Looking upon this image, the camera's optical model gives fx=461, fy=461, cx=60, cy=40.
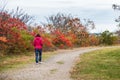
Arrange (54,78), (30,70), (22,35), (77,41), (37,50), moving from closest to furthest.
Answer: (54,78) → (30,70) → (37,50) → (22,35) → (77,41)

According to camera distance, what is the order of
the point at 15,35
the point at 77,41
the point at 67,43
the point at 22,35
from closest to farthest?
the point at 15,35, the point at 22,35, the point at 67,43, the point at 77,41

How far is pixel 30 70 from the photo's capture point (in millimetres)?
25234

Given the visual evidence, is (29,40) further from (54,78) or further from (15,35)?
(54,78)

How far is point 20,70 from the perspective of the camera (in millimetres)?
25344

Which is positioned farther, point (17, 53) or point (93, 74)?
point (17, 53)

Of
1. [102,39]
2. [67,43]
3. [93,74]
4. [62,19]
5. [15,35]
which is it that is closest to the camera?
[93,74]

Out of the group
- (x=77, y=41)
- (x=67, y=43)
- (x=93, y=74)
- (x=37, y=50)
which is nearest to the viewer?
(x=93, y=74)

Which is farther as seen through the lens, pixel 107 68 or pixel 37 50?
pixel 37 50

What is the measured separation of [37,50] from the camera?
99.5 ft

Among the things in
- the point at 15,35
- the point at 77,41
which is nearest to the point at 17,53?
the point at 15,35

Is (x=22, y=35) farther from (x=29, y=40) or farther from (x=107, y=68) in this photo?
(x=107, y=68)

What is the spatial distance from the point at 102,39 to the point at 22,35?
27.2m

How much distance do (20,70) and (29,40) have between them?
17.8 meters

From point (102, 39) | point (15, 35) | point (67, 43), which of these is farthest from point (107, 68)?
point (102, 39)
